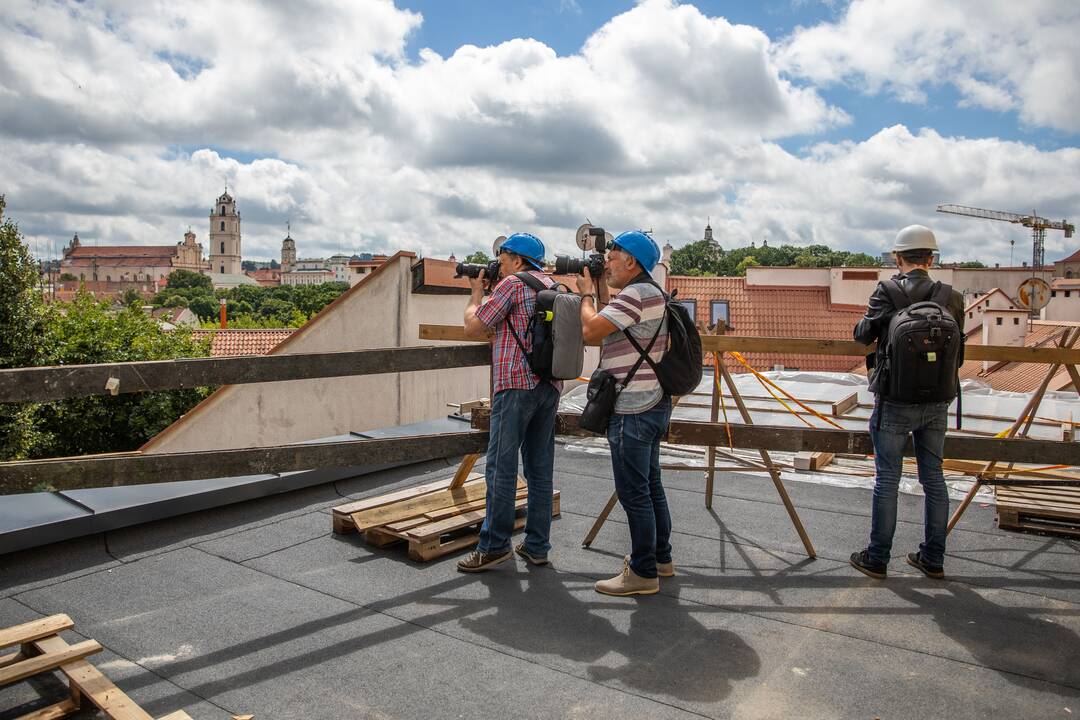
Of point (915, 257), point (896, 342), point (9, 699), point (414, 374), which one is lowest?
point (9, 699)

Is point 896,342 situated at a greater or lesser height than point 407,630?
greater

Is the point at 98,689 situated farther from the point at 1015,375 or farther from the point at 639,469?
the point at 1015,375

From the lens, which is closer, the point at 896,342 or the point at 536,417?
the point at 896,342

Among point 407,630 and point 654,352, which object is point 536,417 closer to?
point 654,352

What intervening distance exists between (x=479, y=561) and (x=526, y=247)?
1796 mm

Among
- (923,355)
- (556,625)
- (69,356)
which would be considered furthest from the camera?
(69,356)

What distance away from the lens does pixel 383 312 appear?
34.8 feet

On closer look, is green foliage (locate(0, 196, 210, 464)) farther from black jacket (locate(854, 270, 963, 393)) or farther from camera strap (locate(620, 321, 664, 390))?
black jacket (locate(854, 270, 963, 393))

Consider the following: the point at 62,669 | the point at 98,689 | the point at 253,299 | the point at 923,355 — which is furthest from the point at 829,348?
the point at 253,299

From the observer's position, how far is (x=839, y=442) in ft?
15.2

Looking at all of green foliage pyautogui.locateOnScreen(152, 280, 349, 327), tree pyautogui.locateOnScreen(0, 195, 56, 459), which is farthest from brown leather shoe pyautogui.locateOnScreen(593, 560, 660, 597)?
green foliage pyautogui.locateOnScreen(152, 280, 349, 327)

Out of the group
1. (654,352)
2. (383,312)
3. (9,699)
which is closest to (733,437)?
(654,352)

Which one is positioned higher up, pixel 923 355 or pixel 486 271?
pixel 486 271

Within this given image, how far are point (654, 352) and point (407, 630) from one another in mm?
1767
